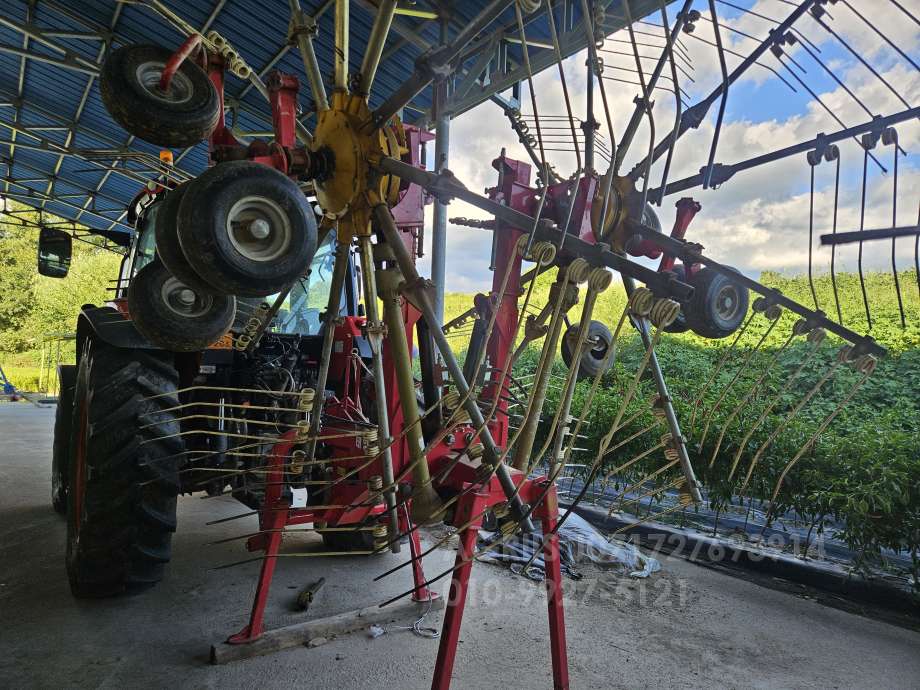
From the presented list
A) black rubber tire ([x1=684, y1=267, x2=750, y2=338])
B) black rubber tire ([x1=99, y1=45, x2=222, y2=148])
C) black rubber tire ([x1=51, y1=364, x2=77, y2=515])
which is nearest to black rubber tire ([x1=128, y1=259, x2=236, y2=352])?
black rubber tire ([x1=99, y1=45, x2=222, y2=148])

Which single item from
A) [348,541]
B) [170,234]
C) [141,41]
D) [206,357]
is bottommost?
[348,541]

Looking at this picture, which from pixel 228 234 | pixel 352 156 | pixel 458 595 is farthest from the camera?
pixel 352 156

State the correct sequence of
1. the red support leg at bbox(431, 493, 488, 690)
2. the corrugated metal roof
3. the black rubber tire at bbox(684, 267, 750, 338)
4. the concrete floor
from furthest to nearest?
the corrugated metal roof → the concrete floor → the red support leg at bbox(431, 493, 488, 690) → the black rubber tire at bbox(684, 267, 750, 338)

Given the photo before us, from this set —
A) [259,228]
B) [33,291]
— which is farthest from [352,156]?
[33,291]

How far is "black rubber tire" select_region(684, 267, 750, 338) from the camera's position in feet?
4.83

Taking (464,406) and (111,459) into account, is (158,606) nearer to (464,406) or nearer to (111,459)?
(111,459)

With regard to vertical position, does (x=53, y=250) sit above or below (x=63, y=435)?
above

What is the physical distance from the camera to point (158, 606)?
2.88 meters

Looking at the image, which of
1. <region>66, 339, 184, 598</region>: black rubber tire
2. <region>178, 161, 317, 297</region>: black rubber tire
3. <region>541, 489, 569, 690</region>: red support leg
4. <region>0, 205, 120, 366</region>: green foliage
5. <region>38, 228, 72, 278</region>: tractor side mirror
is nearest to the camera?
<region>178, 161, 317, 297</region>: black rubber tire

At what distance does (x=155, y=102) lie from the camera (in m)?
1.71

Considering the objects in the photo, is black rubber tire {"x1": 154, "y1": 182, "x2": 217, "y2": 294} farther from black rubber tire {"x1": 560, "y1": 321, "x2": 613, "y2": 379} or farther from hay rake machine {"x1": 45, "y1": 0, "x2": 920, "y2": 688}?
black rubber tire {"x1": 560, "y1": 321, "x2": 613, "y2": 379}

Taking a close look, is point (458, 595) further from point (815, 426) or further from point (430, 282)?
point (815, 426)

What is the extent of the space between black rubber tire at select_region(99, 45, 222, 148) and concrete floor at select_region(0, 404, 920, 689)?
201 cm

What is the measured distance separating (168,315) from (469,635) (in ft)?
6.36
